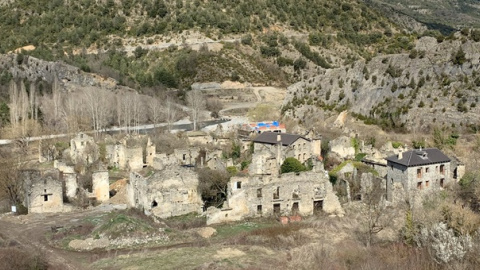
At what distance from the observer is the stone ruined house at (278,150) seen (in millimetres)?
41594

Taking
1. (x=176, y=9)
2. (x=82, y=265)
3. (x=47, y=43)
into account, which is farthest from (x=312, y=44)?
(x=82, y=265)

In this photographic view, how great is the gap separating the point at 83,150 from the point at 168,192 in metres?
19.7

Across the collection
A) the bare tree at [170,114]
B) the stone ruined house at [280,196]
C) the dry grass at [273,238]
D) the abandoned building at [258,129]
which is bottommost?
the dry grass at [273,238]

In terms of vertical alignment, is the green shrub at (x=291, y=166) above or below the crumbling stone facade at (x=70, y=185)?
above

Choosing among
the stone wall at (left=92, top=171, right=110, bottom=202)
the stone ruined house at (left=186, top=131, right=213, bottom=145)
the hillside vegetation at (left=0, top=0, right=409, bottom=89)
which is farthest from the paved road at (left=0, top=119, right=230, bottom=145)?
the stone wall at (left=92, top=171, right=110, bottom=202)

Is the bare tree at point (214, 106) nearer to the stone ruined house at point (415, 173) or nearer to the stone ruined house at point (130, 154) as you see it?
the stone ruined house at point (130, 154)

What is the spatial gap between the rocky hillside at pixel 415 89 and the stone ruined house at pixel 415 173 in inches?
495

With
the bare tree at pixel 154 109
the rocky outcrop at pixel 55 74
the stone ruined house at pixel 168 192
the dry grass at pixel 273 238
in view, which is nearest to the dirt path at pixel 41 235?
the stone ruined house at pixel 168 192

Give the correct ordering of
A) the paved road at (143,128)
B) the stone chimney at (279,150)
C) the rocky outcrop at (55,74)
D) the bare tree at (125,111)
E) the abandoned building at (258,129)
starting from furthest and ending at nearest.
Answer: the rocky outcrop at (55,74), the bare tree at (125,111), the paved road at (143,128), the abandoned building at (258,129), the stone chimney at (279,150)

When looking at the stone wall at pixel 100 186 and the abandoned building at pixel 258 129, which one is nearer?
the stone wall at pixel 100 186

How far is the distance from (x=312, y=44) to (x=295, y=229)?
294 feet

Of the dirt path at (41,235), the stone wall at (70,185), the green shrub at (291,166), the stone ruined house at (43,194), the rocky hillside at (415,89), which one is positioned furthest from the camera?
the rocky hillside at (415,89)

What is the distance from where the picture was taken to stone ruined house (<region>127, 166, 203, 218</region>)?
35.8 metres

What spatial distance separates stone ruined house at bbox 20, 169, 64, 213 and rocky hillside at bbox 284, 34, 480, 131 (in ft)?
107
